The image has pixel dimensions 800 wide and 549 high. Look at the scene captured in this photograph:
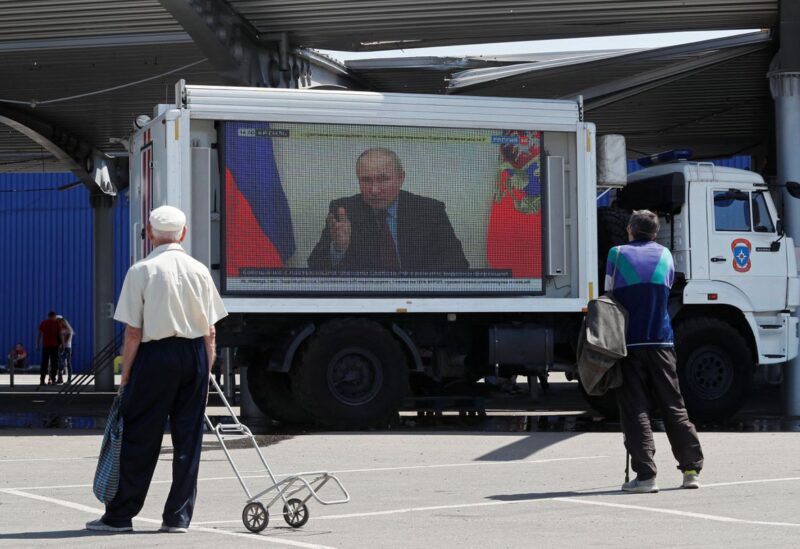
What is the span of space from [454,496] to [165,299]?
8.74 ft

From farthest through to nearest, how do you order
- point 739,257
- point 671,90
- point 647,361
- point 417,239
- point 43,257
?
point 43,257
point 671,90
point 739,257
point 417,239
point 647,361

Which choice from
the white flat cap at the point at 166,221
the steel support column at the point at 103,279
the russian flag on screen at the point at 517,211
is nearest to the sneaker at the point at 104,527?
the white flat cap at the point at 166,221

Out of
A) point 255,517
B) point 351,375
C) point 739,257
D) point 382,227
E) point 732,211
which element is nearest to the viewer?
point 255,517

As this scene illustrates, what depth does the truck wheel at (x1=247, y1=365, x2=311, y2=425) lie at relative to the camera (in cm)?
1608

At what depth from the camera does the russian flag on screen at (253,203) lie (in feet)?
48.2

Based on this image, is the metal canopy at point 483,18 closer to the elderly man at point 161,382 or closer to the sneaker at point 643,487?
the sneaker at point 643,487

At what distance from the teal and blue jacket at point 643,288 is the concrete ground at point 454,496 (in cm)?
105

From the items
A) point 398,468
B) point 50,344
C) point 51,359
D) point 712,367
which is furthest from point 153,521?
point 51,359

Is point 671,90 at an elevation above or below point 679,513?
above

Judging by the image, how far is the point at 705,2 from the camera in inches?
688

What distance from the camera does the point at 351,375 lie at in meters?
15.1

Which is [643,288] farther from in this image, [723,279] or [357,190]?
[723,279]

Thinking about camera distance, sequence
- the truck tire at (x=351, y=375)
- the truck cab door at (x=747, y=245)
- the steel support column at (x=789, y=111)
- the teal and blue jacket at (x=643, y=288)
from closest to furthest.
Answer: the teal and blue jacket at (x=643, y=288), the truck tire at (x=351, y=375), the truck cab door at (x=747, y=245), the steel support column at (x=789, y=111)

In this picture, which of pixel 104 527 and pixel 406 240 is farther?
pixel 406 240
